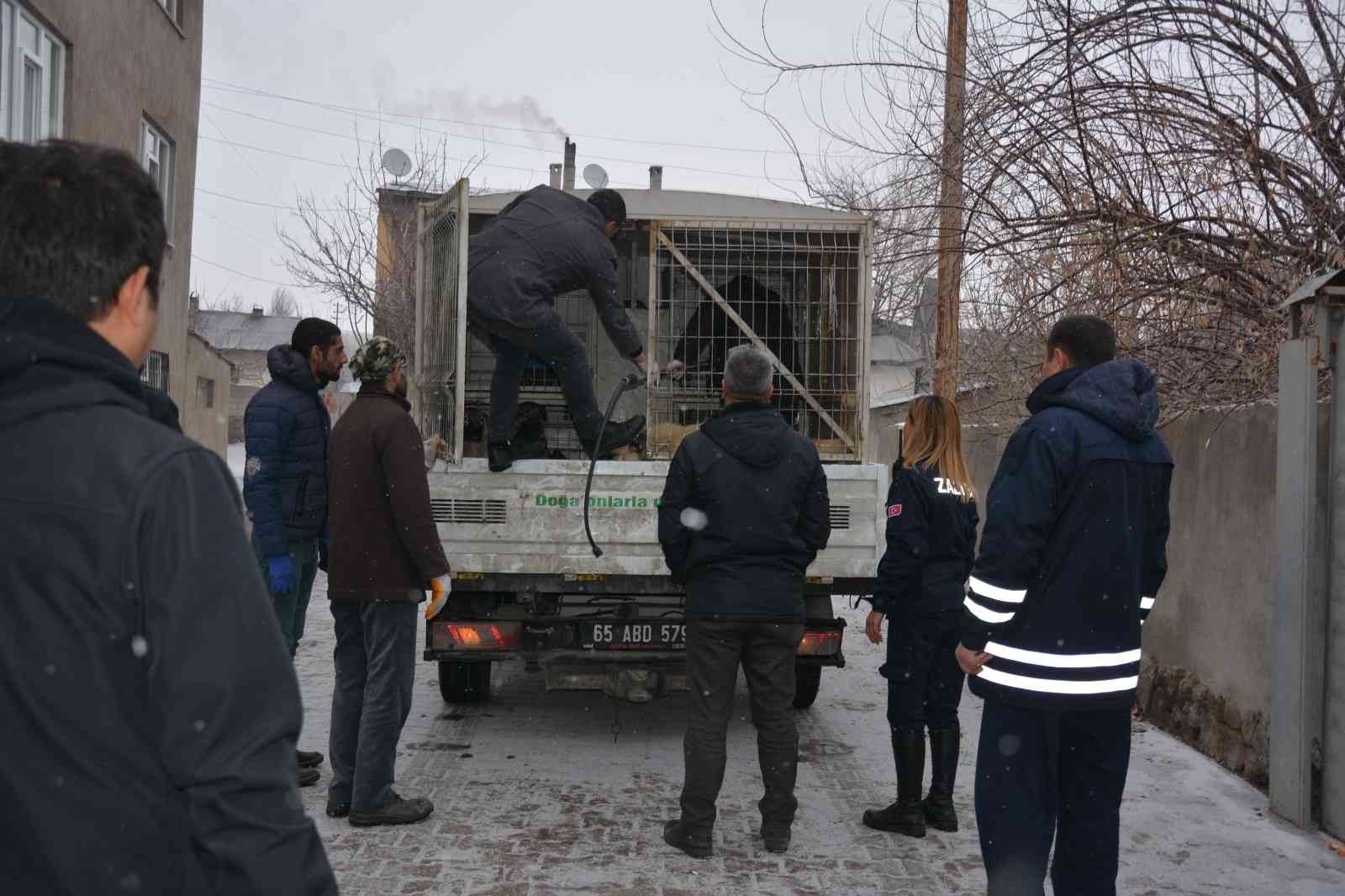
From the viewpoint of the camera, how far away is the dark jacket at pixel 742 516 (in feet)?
17.0

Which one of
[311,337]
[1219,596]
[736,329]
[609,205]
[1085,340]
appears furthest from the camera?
[736,329]

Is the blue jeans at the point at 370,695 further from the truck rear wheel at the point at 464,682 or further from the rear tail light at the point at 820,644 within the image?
the rear tail light at the point at 820,644

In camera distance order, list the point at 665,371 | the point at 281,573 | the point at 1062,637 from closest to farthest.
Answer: the point at 1062,637 → the point at 281,573 → the point at 665,371

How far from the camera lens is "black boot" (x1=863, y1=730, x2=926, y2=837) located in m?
5.44

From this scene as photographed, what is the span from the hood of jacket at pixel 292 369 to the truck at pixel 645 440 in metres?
0.86

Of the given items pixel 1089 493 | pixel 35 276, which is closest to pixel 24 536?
pixel 35 276

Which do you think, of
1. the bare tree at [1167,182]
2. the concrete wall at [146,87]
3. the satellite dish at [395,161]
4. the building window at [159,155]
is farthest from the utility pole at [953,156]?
the satellite dish at [395,161]

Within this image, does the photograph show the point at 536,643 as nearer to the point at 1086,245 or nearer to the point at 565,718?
the point at 565,718

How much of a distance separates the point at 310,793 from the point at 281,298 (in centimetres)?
8604

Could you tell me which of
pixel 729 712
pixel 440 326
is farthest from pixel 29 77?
pixel 729 712

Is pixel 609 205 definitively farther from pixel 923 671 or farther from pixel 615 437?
pixel 923 671

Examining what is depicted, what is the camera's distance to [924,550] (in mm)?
5340

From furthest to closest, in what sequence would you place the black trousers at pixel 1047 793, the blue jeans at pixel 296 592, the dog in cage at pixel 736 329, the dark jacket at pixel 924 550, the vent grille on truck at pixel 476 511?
the dog in cage at pixel 736 329 → the vent grille on truck at pixel 476 511 → the blue jeans at pixel 296 592 → the dark jacket at pixel 924 550 → the black trousers at pixel 1047 793

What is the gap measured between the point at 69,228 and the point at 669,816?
4.62 metres
